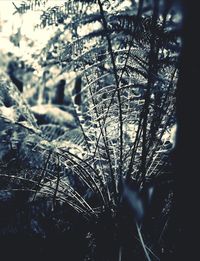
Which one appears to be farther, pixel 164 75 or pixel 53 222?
pixel 53 222

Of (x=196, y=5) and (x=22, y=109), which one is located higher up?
(x=22, y=109)

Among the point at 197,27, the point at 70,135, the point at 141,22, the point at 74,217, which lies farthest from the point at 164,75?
the point at 197,27

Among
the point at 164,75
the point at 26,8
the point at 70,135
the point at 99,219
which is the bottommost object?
the point at 99,219

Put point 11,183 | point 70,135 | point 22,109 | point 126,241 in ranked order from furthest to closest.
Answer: point 70,135 < point 22,109 < point 11,183 < point 126,241

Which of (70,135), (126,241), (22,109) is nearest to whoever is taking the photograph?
(126,241)

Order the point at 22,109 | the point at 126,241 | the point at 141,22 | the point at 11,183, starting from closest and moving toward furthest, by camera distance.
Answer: the point at 141,22
the point at 126,241
the point at 11,183
the point at 22,109

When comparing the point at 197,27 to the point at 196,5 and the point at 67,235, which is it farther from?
the point at 67,235

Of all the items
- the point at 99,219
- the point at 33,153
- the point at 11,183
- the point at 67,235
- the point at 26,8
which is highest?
the point at 26,8

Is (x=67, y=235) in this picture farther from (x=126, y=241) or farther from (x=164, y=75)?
(x=164, y=75)

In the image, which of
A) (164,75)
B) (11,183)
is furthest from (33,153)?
(164,75)
